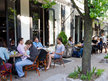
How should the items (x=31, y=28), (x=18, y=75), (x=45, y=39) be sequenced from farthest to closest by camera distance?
(x=45, y=39) < (x=31, y=28) < (x=18, y=75)

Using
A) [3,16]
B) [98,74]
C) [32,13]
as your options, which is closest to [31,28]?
[32,13]

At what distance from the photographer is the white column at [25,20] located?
7172mm

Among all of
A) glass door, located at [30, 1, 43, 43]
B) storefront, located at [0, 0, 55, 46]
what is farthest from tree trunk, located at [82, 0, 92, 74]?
glass door, located at [30, 1, 43, 43]

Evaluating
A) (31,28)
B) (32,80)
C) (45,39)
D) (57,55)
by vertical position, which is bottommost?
(32,80)

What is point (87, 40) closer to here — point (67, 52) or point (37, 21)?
point (67, 52)

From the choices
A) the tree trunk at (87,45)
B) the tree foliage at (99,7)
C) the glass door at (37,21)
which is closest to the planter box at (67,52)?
the glass door at (37,21)

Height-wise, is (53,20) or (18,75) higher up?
(53,20)

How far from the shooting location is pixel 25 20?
737 centimetres

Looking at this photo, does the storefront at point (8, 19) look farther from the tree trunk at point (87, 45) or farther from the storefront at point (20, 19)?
the tree trunk at point (87, 45)

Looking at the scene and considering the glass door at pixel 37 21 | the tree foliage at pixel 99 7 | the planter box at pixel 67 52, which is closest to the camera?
the tree foliage at pixel 99 7

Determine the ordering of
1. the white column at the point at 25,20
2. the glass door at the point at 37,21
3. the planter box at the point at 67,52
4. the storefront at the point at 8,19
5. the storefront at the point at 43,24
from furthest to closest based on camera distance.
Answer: the planter box at the point at 67,52 → the storefront at the point at 43,24 → the glass door at the point at 37,21 → the white column at the point at 25,20 → the storefront at the point at 8,19

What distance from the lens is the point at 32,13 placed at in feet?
26.0

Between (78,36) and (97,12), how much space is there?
10.3 meters

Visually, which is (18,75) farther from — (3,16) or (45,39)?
(45,39)
